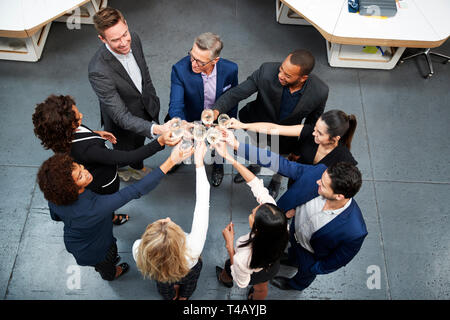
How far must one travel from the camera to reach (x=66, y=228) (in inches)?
86.0

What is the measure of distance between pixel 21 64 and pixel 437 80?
4736 mm

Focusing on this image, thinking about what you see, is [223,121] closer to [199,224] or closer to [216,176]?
[199,224]

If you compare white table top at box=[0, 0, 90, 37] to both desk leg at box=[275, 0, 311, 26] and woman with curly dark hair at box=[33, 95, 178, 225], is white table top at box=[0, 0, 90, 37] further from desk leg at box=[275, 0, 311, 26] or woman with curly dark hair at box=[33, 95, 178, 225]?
desk leg at box=[275, 0, 311, 26]

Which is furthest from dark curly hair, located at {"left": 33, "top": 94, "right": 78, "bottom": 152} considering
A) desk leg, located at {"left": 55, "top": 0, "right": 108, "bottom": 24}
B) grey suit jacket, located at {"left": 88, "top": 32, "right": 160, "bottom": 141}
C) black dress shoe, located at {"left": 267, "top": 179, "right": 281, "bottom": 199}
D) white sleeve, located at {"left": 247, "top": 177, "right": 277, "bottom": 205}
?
desk leg, located at {"left": 55, "top": 0, "right": 108, "bottom": 24}

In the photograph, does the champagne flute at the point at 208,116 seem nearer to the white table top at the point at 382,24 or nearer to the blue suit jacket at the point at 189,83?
the blue suit jacket at the point at 189,83

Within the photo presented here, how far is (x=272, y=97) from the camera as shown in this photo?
108 inches

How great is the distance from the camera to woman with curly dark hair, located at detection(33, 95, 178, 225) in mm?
2125

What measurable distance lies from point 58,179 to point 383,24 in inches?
139

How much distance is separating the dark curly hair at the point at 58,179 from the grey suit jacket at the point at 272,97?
1.23 meters

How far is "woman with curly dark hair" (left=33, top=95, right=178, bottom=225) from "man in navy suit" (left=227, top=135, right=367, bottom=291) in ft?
2.40

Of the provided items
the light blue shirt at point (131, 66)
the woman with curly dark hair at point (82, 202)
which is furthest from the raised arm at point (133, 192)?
the light blue shirt at point (131, 66)

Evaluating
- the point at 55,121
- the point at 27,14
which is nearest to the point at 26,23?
the point at 27,14
